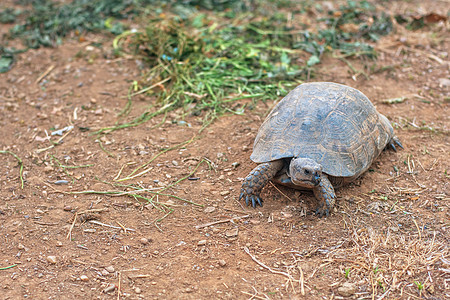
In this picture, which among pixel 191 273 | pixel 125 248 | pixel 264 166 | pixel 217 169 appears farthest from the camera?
pixel 217 169

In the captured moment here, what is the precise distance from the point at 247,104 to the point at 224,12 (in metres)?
3.03

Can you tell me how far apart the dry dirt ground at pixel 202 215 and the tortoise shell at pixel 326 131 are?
0.36m

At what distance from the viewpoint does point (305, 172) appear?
3.49m

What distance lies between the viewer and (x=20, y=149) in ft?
15.9

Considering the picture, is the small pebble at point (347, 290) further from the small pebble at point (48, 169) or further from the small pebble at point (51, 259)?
the small pebble at point (48, 169)

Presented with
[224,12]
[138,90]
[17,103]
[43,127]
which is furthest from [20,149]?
[224,12]

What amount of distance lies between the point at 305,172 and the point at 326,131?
0.54 meters

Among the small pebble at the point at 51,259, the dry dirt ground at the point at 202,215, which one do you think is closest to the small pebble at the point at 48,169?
the dry dirt ground at the point at 202,215

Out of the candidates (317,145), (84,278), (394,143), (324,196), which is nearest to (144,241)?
(84,278)

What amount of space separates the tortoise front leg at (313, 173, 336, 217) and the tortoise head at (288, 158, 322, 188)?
140 mm

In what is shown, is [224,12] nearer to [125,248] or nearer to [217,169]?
[217,169]

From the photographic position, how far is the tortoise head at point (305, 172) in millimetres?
3463

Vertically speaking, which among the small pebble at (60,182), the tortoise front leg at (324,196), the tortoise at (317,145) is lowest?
the small pebble at (60,182)

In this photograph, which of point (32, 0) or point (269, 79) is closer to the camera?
point (269, 79)
